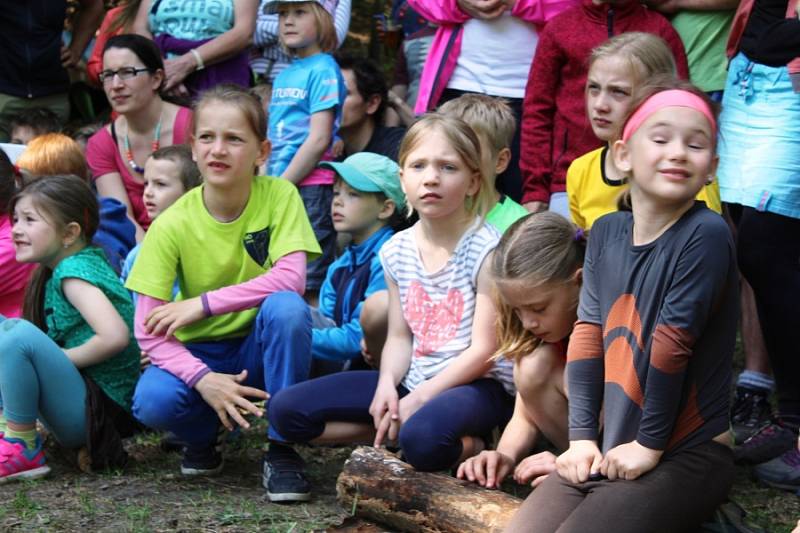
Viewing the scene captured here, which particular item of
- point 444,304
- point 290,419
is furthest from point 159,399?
point 444,304

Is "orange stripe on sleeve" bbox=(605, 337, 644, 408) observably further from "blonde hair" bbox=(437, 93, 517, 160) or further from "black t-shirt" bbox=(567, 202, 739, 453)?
"blonde hair" bbox=(437, 93, 517, 160)

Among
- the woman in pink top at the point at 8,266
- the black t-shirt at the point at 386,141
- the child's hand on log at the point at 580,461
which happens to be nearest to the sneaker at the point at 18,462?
the woman in pink top at the point at 8,266

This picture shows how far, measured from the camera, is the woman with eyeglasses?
5852 millimetres

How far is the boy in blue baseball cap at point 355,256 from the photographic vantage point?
454 cm

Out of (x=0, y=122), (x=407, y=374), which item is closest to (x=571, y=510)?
(x=407, y=374)

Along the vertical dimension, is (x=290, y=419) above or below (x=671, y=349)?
below

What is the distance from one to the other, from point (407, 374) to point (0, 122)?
3.90 m

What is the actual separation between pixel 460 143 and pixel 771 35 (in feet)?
3.74

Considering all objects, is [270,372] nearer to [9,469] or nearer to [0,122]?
[9,469]

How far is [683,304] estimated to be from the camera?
2.93m

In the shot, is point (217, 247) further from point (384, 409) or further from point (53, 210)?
point (384, 409)

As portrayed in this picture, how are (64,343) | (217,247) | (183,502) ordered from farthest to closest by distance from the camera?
(64,343)
(217,247)
(183,502)

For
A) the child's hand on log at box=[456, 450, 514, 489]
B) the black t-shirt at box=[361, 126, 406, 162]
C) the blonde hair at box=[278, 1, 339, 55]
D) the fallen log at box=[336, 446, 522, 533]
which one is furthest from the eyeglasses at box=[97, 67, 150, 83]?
the child's hand on log at box=[456, 450, 514, 489]

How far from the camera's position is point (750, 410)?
4344mm
